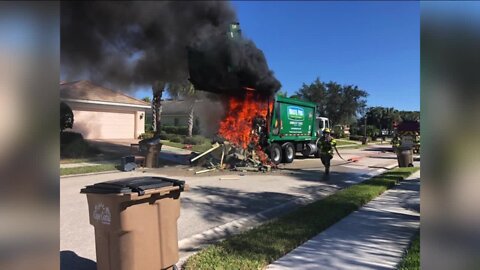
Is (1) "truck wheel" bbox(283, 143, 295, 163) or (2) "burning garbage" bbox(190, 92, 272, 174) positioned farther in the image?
(1) "truck wheel" bbox(283, 143, 295, 163)

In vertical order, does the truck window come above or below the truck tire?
above

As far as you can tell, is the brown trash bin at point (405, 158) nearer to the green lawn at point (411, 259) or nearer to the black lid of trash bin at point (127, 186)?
the green lawn at point (411, 259)

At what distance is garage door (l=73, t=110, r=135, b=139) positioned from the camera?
20.1 meters

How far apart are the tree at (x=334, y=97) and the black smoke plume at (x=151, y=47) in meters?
38.0

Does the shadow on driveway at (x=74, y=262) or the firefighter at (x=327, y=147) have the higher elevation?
the firefighter at (x=327, y=147)

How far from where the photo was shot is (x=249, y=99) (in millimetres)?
15641

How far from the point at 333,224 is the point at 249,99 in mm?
9789

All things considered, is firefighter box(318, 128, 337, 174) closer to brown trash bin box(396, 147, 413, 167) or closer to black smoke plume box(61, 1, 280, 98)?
black smoke plume box(61, 1, 280, 98)

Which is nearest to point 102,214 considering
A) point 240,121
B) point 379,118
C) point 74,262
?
point 74,262

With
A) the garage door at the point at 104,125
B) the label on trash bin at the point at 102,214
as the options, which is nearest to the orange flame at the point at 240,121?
the garage door at the point at 104,125

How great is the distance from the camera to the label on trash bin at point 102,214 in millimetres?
3646

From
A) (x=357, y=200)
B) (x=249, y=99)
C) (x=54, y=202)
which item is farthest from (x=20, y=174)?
(x=249, y=99)

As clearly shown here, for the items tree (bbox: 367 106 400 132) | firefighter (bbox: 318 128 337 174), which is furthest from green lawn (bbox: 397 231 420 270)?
tree (bbox: 367 106 400 132)

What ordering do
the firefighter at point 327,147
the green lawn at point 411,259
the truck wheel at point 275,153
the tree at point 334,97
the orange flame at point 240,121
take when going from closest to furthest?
the green lawn at point 411,259
the firefighter at point 327,147
the orange flame at point 240,121
the truck wheel at point 275,153
the tree at point 334,97
